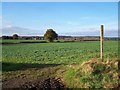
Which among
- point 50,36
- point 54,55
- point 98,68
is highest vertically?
point 50,36

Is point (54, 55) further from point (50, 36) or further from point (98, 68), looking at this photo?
point (50, 36)

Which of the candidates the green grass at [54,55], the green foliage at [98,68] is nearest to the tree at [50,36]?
the green grass at [54,55]

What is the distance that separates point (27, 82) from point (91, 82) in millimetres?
2825

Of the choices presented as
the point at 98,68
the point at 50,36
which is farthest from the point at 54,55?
the point at 50,36

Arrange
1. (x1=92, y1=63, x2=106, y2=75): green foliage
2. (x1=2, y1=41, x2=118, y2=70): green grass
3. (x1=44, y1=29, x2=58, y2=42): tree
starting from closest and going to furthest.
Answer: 1. (x1=92, y1=63, x2=106, y2=75): green foliage
2. (x1=2, y1=41, x2=118, y2=70): green grass
3. (x1=44, y1=29, x2=58, y2=42): tree

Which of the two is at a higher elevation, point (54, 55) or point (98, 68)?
point (98, 68)

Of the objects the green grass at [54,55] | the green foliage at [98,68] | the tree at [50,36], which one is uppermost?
the tree at [50,36]

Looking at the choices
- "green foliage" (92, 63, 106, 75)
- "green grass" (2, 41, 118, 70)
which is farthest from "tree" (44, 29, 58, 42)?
"green foliage" (92, 63, 106, 75)

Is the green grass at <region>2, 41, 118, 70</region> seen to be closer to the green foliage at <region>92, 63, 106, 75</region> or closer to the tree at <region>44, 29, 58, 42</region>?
the green foliage at <region>92, 63, 106, 75</region>

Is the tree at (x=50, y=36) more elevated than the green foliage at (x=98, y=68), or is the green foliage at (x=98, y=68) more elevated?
the tree at (x=50, y=36)

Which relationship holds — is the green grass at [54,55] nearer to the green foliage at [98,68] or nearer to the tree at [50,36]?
the green foliage at [98,68]

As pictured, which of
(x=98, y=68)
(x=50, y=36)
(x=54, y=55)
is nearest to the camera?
(x=98, y=68)

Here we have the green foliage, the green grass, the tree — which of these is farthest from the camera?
the tree

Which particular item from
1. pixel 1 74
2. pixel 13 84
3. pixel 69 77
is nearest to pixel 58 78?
pixel 69 77
